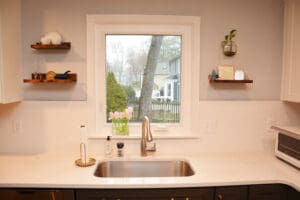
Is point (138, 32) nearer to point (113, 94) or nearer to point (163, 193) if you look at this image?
point (113, 94)

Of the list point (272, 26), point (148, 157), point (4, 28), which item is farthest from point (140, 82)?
point (272, 26)

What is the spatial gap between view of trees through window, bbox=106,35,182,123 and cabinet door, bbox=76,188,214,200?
789 millimetres

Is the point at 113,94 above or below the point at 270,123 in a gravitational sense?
above

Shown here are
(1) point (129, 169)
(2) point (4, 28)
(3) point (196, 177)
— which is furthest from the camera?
(1) point (129, 169)

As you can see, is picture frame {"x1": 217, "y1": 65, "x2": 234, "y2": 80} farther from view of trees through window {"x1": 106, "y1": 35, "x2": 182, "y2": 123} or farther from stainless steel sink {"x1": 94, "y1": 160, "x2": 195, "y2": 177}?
stainless steel sink {"x1": 94, "y1": 160, "x2": 195, "y2": 177}

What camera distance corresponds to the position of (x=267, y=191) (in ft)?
4.84

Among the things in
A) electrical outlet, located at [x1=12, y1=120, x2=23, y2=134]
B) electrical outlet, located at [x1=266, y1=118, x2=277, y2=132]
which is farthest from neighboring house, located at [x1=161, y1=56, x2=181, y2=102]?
electrical outlet, located at [x1=12, y1=120, x2=23, y2=134]

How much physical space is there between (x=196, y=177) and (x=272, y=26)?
59.3 inches

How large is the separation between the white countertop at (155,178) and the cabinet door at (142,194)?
0.05 m

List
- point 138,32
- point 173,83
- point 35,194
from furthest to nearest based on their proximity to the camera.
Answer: point 173,83
point 138,32
point 35,194

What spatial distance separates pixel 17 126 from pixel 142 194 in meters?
1.30

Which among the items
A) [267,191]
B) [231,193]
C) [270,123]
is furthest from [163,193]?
[270,123]

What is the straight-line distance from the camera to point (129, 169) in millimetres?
1911

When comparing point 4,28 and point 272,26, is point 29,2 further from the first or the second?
point 272,26
